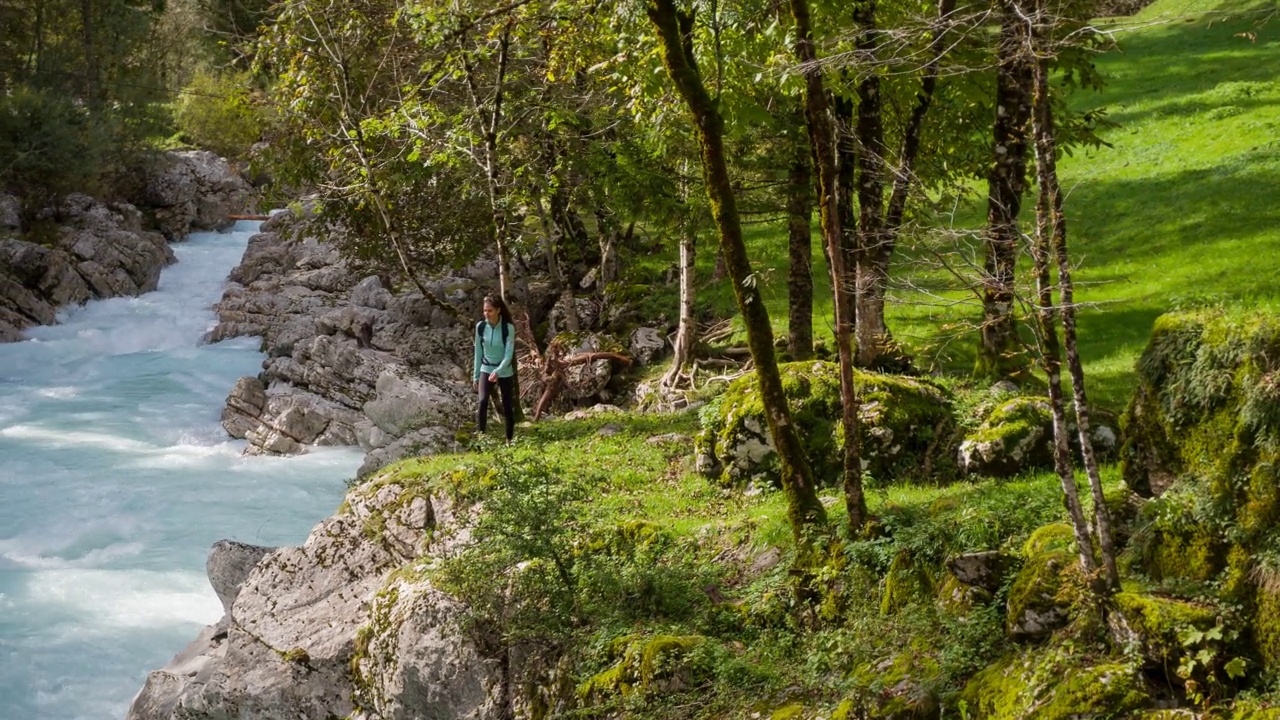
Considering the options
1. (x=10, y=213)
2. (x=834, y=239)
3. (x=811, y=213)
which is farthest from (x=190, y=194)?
(x=834, y=239)

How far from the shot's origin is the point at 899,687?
783 centimetres

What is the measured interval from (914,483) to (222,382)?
18850 mm

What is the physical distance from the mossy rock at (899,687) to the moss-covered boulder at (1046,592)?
2.27 ft

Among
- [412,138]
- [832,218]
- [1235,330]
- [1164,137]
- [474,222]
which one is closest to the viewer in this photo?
[1235,330]

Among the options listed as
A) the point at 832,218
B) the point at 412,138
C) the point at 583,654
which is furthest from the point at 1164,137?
the point at 583,654

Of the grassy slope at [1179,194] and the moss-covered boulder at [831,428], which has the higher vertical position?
the grassy slope at [1179,194]

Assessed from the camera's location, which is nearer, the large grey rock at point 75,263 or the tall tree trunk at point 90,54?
the large grey rock at point 75,263

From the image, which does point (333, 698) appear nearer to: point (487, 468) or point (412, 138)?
point (487, 468)

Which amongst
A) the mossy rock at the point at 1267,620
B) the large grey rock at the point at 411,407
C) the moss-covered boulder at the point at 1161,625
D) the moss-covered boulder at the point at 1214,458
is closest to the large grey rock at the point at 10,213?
the large grey rock at the point at 411,407

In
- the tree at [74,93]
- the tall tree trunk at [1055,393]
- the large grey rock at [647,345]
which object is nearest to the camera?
the tall tree trunk at [1055,393]

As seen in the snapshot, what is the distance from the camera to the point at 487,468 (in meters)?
12.5

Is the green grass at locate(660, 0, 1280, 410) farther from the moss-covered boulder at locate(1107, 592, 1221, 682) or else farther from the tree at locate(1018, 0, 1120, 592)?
the moss-covered boulder at locate(1107, 592, 1221, 682)

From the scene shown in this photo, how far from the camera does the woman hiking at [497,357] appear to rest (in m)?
14.8

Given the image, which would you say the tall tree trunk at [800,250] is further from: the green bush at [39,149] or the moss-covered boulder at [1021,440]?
the green bush at [39,149]
